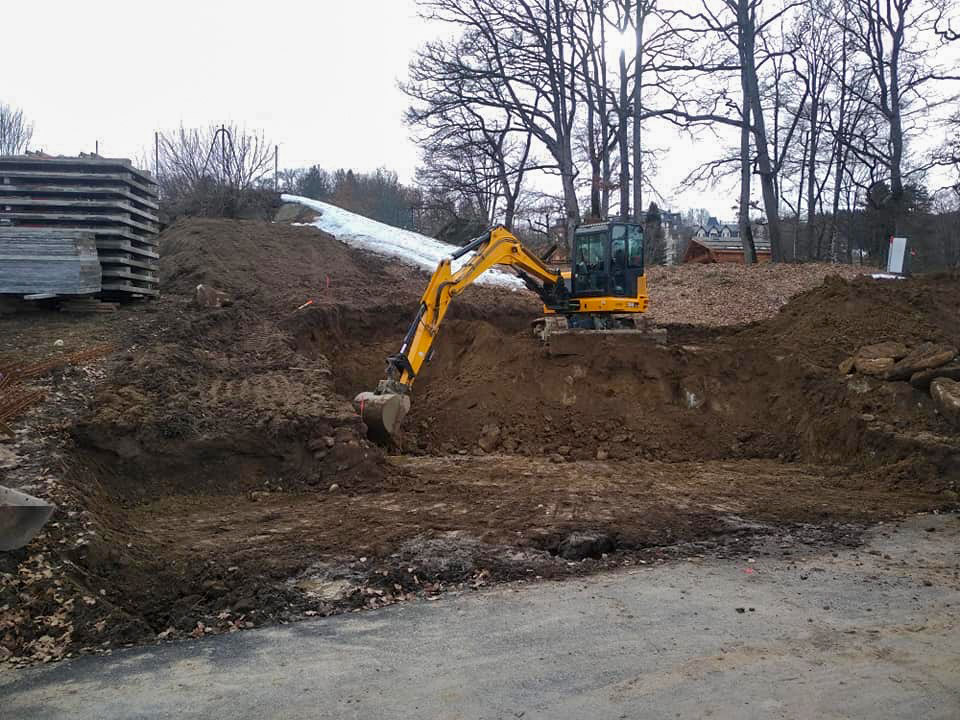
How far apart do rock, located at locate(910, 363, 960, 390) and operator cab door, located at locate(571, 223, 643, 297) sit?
4.93 metres

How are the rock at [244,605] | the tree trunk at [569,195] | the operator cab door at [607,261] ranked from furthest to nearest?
1. the tree trunk at [569,195]
2. the operator cab door at [607,261]
3. the rock at [244,605]

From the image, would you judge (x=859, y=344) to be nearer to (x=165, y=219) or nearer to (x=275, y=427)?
(x=275, y=427)

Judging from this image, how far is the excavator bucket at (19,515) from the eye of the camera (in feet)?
14.2

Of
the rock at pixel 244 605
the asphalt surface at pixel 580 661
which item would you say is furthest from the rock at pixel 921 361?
the rock at pixel 244 605

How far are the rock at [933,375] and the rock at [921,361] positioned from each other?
0.27 ft

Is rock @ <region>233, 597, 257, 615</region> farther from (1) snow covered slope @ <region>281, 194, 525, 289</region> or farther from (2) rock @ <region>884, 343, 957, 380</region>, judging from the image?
(1) snow covered slope @ <region>281, 194, 525, 289</region>

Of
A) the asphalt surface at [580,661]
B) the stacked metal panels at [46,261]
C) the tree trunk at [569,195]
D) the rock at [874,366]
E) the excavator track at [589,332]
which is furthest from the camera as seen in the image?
the tree trunk at [569,195]

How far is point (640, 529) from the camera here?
7.85m

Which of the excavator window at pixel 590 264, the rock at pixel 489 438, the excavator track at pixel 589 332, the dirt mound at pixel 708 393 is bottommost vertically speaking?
the rock at pixel 489 438

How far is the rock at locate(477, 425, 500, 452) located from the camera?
40.0 ft

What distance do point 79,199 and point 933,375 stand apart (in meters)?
12.5

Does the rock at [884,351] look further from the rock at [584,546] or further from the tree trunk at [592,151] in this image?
the tree trunk at [592,151]

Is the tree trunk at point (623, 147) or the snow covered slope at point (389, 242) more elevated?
the tree trunk at point (623, 147)

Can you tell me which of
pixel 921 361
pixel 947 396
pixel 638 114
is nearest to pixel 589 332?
pixel 921 361
